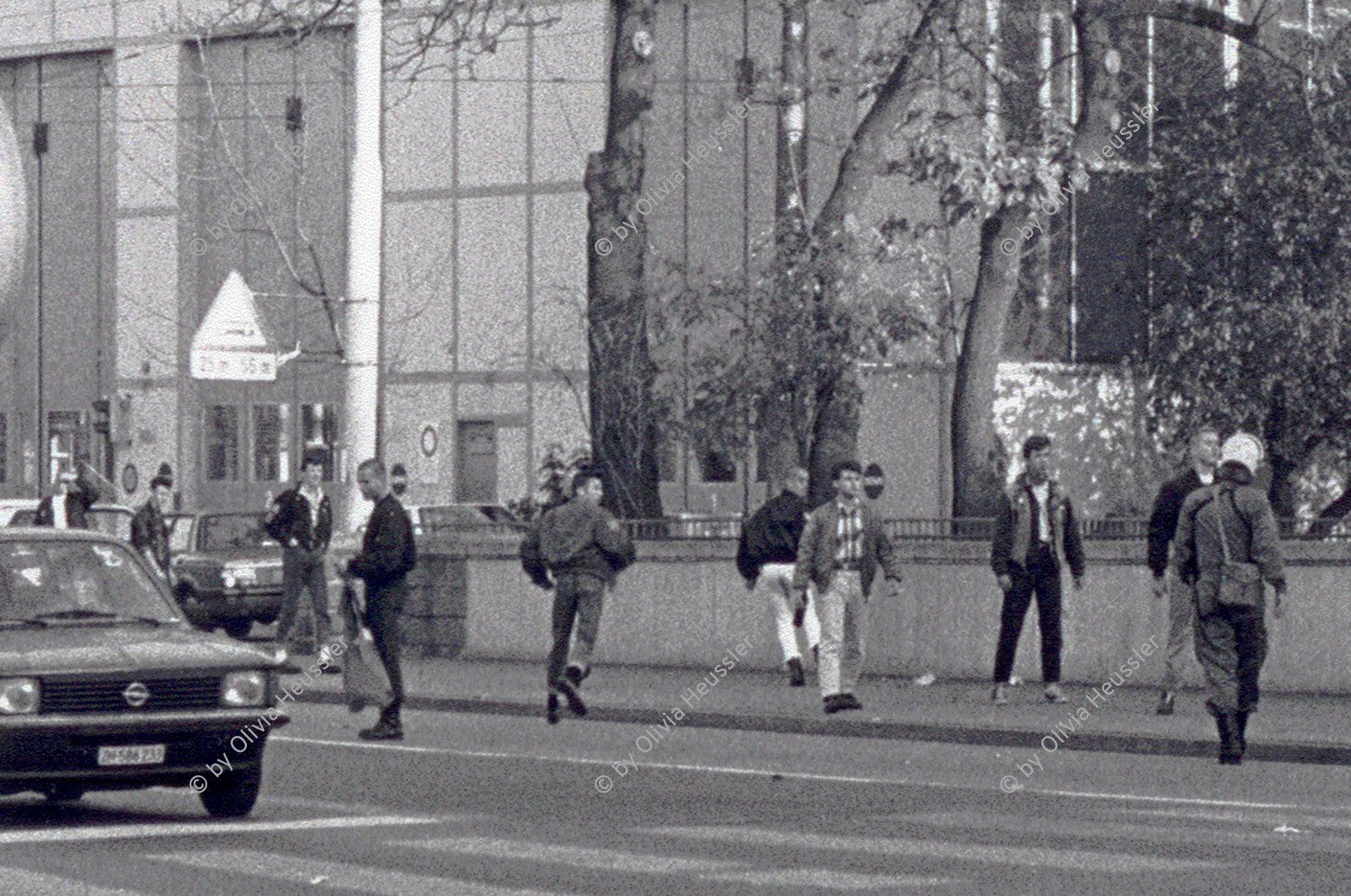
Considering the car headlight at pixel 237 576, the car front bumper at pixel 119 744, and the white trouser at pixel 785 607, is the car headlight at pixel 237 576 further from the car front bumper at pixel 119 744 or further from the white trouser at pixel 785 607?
the car front bumper at pixel 119 744

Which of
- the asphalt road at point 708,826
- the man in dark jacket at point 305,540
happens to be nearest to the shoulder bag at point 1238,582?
the asphalt road at point 708,826

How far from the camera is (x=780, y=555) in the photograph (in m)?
24.3

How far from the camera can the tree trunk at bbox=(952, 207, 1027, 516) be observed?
30375 millimetres

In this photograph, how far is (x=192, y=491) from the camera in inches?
2197

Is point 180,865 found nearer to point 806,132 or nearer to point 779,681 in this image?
point 779,681

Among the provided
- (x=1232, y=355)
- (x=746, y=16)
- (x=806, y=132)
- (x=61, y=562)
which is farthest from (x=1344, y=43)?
(x=61, y=562)

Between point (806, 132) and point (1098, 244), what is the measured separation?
432cm

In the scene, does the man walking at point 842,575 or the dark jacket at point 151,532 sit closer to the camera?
the man walking at point 842,575

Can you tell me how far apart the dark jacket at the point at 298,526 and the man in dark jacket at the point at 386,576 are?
7640 millimetres

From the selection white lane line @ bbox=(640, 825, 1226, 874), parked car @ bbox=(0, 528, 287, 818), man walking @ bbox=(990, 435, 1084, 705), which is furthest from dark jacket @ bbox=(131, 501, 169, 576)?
white lane line @ bbox=(640, 825, 1226, 874)

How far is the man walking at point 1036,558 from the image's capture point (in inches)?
854

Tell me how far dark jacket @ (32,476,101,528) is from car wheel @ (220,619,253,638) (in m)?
2.39

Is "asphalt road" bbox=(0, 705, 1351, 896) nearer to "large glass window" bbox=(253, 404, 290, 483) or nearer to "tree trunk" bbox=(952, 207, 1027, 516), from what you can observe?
"tree trunk" bbox=(952, 207, 1027, 516)

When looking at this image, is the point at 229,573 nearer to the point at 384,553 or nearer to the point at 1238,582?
the point at 384,553
